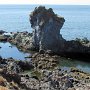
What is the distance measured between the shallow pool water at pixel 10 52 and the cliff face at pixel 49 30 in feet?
20.9

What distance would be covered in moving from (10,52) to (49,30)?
13.7 m

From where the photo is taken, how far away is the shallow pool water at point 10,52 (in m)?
88.9

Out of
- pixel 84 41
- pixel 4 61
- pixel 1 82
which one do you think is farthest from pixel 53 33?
pixel 1 82

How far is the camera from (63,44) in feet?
304

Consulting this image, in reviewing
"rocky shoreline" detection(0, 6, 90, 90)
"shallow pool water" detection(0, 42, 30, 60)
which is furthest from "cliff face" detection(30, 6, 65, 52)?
"shallow pool water" detection(0, 42, 30, 60)

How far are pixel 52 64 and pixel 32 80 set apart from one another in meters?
17.7

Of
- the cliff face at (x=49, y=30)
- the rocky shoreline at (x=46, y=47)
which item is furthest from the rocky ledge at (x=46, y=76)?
the cliff face at (x=49, y=30)

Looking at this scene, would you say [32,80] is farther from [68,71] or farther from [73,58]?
[73,58]

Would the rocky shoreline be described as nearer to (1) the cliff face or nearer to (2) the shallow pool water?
(1) the cliff face

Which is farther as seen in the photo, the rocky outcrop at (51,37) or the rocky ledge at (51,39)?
the rocky outcrop at (51,37)

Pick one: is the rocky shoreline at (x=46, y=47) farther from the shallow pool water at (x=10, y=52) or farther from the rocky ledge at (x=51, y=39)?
the shallow pool water at (x=10, y=52)

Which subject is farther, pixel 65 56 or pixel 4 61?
pixel 65 56

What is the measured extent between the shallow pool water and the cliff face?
6372 millimetres

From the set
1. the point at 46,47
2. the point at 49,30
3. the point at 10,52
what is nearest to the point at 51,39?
the point at 49,30
